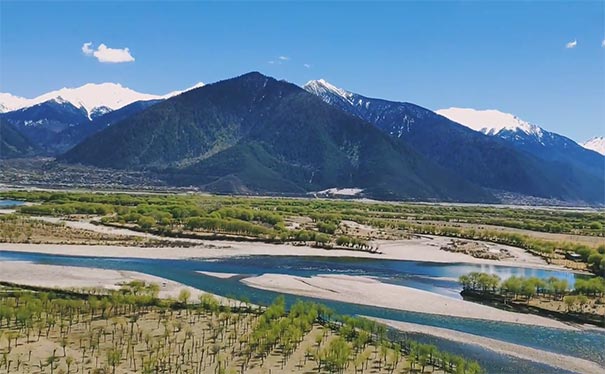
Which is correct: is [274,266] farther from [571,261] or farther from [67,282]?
[571,261]

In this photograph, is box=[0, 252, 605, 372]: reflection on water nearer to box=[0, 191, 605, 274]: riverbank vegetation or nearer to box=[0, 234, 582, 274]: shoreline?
box=[0, 234, 582, 274]: shoreline

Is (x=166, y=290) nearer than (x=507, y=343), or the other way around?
(x=507, y=343)

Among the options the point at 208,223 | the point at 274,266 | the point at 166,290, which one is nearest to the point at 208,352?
the point at 166,290

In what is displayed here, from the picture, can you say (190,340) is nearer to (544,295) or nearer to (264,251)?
(544,295)

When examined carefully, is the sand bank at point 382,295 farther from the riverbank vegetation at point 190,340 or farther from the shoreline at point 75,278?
the riverbank vegetation at point 190,340

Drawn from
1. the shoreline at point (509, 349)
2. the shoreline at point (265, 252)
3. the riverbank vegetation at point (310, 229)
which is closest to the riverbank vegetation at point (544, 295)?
the shoreline at point (509, 349)

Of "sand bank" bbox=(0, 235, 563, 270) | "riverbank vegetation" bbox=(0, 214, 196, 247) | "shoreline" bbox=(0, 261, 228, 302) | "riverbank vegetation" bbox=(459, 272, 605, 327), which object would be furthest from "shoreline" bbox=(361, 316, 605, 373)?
"riverbank vegetation" bbox=(0, 214, 196, 247)
